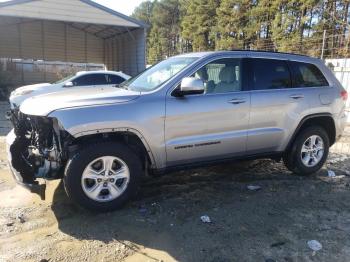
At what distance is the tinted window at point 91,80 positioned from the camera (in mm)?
10859

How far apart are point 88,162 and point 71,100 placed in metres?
0.72

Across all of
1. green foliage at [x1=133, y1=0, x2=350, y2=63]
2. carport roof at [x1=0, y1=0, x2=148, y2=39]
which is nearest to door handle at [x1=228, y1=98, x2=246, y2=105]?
green foliage at [x1=133, y1=0, x2=350, y2=63]

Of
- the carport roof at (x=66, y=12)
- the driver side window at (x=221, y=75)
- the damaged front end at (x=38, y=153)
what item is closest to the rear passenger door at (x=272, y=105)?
the driver side window at (x=221, y=75)

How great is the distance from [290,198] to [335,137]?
1723 millimetres

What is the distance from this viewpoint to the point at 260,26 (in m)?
28.1

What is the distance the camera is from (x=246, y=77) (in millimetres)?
4965

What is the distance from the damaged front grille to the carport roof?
14.5 m

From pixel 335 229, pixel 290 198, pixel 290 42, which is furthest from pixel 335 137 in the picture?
pixel 290 42

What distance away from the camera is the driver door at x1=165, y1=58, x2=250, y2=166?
4.38 m

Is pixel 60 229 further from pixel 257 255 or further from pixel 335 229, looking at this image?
pixel 335 229

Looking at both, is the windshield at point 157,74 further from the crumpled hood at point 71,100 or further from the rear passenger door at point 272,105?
the rear passenger door at point 272,105

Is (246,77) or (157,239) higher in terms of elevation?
(246,77)

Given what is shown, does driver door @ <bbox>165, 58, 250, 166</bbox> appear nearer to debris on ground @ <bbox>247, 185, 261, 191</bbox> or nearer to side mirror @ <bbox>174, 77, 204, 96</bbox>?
side mirror @ <bbox>174, 77, 204, 96</bbox>

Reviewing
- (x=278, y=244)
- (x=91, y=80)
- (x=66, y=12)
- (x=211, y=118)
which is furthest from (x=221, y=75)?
(x=66, y=12)
